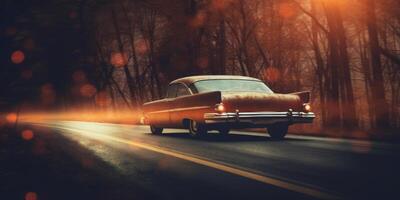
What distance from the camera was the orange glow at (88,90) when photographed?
52.5m

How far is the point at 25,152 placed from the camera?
9781 mm

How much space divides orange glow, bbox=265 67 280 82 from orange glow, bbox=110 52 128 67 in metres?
15.9

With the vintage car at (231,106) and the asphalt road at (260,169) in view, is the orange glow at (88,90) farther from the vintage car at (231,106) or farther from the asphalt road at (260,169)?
the asphalt road at (260,169)

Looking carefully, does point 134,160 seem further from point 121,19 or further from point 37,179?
point 121,19

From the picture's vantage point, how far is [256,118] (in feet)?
36.9

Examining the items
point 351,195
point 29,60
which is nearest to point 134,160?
point 351,195

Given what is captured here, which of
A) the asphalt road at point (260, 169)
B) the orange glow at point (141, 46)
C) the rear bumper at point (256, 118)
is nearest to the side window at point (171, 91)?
the rear bumper at point (256, 118)

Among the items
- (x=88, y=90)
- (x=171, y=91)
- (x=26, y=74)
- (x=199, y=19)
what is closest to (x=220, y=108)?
(x=171, y=91)

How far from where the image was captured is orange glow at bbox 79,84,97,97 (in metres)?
52.5

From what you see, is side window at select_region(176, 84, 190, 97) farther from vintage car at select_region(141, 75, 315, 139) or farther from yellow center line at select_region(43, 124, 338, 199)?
yellow center line at select_region(43, 124, 338, 199)

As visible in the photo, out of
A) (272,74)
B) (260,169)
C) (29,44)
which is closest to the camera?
(260,169)

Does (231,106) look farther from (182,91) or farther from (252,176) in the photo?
(252,176)

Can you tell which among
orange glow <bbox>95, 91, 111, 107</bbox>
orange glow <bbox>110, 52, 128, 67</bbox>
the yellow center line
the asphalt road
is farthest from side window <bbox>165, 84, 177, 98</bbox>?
orange glow <bbox>95, 91, 111, 107</bbox>

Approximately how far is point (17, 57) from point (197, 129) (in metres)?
4.15
